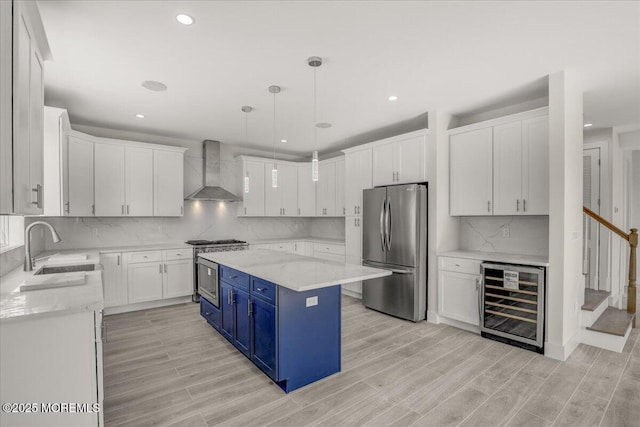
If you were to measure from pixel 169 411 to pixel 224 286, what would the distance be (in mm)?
1293

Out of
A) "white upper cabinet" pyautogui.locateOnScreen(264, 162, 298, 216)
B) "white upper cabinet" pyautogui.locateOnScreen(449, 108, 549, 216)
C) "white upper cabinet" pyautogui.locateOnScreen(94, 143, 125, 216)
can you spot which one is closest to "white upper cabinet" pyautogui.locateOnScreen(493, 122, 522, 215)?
"white upper cabinet" pyautogui.locateOnScreen(449, 108, 549, 216)

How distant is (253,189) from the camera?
5.91m

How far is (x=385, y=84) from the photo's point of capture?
126 inches

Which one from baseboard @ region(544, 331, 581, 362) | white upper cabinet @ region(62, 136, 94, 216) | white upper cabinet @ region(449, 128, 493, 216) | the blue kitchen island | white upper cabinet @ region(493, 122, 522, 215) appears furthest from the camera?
white upper cabinet @ region(62, 136, 94, 216)

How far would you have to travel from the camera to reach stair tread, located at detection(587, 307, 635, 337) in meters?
3.22

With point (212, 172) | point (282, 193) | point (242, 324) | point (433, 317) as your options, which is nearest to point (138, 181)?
point (212, 172)

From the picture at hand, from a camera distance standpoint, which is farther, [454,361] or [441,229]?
[441,229]

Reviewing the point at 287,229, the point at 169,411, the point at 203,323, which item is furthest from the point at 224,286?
the point at 287,229

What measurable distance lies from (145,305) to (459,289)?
431cm

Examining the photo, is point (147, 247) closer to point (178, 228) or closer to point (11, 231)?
point (178, 228)

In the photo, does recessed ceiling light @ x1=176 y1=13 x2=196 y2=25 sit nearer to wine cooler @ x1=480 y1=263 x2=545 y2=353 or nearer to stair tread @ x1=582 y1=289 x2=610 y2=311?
wine cooler @ x1=480 y1=263 x2=545 y2=353

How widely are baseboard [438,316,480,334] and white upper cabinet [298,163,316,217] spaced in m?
3.27

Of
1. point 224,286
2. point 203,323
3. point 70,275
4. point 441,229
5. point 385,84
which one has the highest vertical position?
point 385,84

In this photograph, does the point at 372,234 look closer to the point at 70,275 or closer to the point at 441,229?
the point at 441,229
